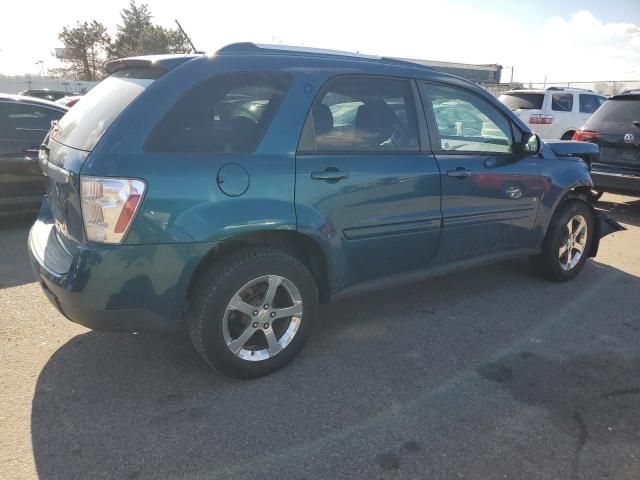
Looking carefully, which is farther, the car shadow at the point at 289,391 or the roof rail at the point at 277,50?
the roof rail at the point at 277,50

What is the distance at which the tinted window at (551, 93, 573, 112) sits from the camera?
40.8 ft

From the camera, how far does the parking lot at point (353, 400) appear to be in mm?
2332

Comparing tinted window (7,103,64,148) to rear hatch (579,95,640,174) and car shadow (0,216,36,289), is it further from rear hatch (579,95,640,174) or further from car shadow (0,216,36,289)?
rear hatch (579,95,640,174)

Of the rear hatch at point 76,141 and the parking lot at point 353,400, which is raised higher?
the rear hatch at point 76,141

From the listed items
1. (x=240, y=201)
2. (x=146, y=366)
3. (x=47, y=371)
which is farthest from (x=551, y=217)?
(x=47, y=371)

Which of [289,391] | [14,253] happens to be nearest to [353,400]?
[289,391]

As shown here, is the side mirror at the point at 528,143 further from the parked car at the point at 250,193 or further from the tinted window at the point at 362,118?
the tinted window at the point at 362,118

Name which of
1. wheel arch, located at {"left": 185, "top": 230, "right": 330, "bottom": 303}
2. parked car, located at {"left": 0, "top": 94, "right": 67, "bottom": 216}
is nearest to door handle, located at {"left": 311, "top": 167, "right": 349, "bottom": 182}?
wheel arch, located at {"left": 185, "top": 230, "right": 330, "bottom": 303}

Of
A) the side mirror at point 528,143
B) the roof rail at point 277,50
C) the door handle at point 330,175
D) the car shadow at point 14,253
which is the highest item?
the roof rail at point 277,50

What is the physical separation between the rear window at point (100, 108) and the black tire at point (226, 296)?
90 cm

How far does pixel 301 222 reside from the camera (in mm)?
2902

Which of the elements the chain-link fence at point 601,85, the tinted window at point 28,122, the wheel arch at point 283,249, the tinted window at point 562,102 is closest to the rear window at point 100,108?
the wheel arch at point 283,249

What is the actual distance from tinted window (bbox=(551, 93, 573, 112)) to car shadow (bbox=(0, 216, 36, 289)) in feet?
37.3

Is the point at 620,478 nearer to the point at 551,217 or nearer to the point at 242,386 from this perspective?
the point at 242,386
